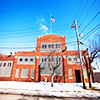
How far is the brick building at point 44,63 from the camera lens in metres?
16.5

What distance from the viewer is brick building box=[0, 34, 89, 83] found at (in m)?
16.5

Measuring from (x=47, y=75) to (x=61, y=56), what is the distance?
6.01 m

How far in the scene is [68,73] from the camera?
16453 millimetres

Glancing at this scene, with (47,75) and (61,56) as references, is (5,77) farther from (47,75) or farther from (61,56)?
(61,56)

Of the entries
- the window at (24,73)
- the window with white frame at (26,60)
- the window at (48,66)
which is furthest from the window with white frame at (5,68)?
the window at (48,66)

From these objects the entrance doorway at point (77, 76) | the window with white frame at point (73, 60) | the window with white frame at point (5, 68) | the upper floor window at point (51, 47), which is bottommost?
the entrance doorway at point (77, 76)

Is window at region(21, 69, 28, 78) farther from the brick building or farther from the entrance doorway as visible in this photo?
the entrance doorway

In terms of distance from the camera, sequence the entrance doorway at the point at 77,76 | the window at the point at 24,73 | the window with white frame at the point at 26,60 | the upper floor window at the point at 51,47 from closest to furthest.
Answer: the entrance doorway at the point at 77,76 < the window at the point at 24,73 < the window with white frame at the point at 26,60 < the upper floor window at the point at 51,47

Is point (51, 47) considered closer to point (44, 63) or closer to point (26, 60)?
point (44, 63)

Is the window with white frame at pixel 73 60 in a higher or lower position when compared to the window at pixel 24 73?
higher

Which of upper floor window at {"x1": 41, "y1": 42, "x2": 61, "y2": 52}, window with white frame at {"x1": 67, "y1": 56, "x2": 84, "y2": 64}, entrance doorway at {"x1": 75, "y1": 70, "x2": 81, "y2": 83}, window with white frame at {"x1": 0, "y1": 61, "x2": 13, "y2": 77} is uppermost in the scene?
upper floor window at {"x1": 41, "y1": 42, "x2": 61, "y2": 52}

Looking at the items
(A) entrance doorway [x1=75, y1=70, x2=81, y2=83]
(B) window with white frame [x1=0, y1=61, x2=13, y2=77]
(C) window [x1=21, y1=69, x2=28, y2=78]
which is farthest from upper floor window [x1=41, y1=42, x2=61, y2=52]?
(B) window with white frame [x1=0, y1=61, x2=13, y2=77]

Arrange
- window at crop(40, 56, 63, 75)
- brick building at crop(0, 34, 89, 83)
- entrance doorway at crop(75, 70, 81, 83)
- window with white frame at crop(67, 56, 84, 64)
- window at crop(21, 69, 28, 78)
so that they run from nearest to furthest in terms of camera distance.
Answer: entrance doorway at crop(75, 70, 81, 83) → brick building at crop(0, 34, 89, 83) → window at crop(40, 56, 63, 75) → window at crop(21, 69, 28, 78) → window with white frame at crop(67, 56, 84, 64)

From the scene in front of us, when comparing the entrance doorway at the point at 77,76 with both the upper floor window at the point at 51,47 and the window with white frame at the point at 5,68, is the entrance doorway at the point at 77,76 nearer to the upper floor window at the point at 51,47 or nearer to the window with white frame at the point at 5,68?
the upper floor window at the point at 51,47
